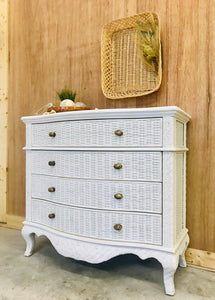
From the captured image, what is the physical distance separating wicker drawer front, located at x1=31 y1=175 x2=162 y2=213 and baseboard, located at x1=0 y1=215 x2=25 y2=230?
89cm

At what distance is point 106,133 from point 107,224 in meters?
0.47

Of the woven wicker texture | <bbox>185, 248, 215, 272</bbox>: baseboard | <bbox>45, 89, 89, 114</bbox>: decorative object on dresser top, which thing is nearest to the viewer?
the woven wicker texture

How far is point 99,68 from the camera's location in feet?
5.92

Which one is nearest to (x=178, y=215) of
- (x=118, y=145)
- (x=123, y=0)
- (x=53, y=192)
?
(x=118, y=145)

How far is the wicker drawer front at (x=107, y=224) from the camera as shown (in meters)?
1.19

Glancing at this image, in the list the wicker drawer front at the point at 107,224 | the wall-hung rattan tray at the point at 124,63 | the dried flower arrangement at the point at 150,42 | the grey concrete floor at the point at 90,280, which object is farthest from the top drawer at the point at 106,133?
the grey concrete floor at the point at 90,280

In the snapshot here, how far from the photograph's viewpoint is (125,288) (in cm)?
123

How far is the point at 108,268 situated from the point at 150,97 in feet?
3.64

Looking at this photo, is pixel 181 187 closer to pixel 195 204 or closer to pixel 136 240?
pixel 195 204

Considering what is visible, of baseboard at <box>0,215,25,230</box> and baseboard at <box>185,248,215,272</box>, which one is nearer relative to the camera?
baseboard at <box>185,248,215,272</box>

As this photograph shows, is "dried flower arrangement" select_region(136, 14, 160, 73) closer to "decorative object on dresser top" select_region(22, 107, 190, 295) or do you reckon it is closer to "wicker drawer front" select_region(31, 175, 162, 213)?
"decorative object on dresser top" select_region(22, 107, 190, 295)

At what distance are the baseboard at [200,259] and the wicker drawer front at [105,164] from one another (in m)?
0.64

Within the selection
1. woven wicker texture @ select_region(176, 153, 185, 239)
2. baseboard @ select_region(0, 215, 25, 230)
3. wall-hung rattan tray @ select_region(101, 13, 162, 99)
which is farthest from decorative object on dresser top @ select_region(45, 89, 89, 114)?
baseboard @ select_region(0, 215, 25, 230)

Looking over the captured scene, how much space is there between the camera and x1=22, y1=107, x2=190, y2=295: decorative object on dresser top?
1.16 m
